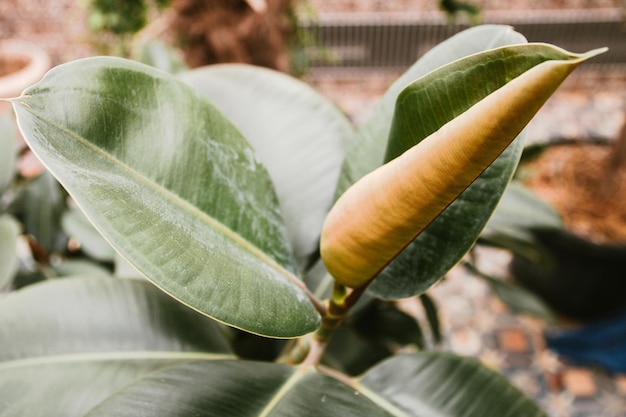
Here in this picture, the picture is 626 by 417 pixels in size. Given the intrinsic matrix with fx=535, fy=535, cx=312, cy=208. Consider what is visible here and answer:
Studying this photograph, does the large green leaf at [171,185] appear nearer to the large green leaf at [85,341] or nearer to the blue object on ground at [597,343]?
the large green leaf at [85,341]

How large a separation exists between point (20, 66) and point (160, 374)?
2322 mm

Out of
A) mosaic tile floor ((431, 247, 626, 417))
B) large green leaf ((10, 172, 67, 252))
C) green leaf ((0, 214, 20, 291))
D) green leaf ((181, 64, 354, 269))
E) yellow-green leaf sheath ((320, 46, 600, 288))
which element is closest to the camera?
yellow-green leaf sheath ((320, 46, 600, 288))

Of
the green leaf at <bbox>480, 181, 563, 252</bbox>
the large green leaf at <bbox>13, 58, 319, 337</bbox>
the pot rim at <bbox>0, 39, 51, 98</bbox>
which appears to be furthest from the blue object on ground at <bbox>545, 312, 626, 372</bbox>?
the pot rim at <bbox>0, 39, 51, 98</bbox>

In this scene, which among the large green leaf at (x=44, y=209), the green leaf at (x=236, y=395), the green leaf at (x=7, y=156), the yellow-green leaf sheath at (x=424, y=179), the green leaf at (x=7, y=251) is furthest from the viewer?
the large green leaf at (x=44, y=209)

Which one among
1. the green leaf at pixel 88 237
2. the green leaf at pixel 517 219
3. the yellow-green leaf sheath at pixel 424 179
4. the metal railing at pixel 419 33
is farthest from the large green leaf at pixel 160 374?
the metal railing at pixel 419 33

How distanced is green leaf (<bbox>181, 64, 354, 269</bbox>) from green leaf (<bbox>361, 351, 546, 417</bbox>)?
0.13 meters

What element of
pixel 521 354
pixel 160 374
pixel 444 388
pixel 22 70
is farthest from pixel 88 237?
pixel 22 70

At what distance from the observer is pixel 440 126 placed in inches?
14.0

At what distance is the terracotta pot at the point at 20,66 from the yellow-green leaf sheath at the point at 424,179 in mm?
2133

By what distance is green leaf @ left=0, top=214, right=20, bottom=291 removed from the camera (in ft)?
2.07

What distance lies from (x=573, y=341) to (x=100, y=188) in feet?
5.08

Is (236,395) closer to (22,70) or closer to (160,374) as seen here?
(160,374)

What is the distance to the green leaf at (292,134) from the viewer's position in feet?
1.66

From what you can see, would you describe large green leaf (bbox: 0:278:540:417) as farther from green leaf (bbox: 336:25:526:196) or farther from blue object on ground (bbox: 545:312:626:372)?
blue object on ground (bbox: 545:312:626:372)
